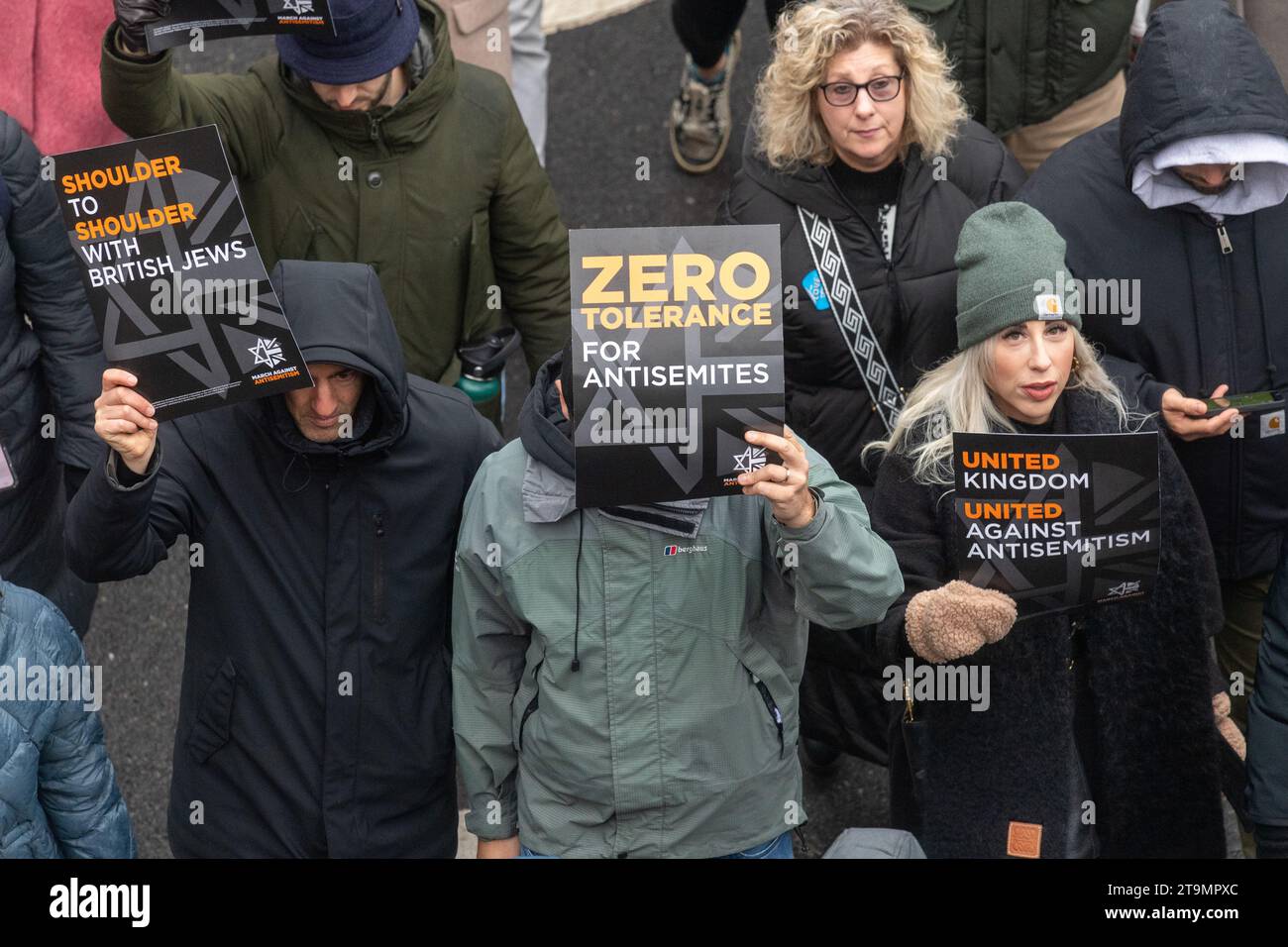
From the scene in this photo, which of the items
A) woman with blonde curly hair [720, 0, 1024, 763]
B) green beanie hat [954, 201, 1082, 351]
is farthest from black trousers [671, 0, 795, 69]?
green beanie hat [954, 201, 1082, 351]

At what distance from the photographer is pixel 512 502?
3916 mm

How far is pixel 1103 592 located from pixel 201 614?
1.93 m

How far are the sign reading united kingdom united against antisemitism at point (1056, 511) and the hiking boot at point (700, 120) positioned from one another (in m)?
3.50

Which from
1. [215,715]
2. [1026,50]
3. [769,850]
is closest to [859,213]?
[1026,50]

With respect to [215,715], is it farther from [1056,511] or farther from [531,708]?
[1056,511]

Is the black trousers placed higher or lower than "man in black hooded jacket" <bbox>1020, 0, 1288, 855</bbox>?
higher

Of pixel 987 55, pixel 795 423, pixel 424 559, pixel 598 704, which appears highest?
pixel 987 55

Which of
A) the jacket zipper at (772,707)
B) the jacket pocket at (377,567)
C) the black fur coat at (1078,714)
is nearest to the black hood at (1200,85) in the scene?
the black fur coat at (1078,714)

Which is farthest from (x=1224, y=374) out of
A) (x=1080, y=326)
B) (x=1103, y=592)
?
(x=1103, y=592)

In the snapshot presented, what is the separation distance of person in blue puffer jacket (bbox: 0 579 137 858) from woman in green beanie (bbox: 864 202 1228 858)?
171cm

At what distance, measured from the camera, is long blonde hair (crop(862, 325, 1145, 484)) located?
4.21 metres

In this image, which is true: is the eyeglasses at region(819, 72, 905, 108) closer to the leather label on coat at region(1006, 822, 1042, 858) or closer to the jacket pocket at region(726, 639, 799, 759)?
the jacket pocket at region(726, 639, 799, 759)

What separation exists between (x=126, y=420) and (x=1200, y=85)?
8.47 ft
